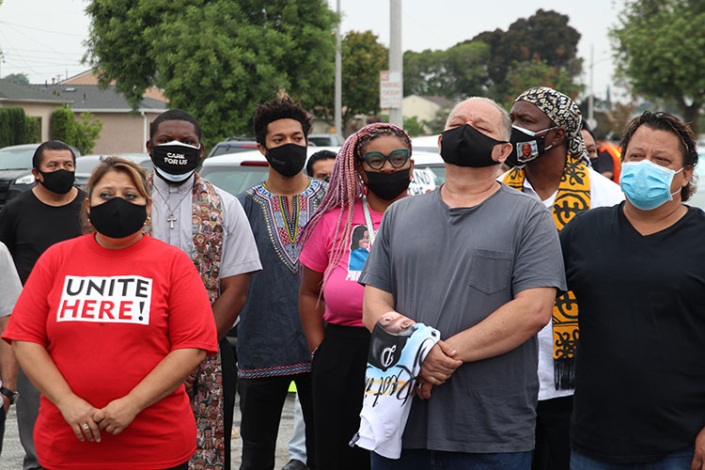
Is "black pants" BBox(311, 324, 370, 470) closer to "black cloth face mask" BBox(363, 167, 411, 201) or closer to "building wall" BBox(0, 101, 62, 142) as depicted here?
"black cloth face mask" BBox(363, 167, 411, 201)

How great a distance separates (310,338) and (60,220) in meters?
2.30

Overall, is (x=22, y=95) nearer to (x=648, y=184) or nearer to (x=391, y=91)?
(x=391, y=91)

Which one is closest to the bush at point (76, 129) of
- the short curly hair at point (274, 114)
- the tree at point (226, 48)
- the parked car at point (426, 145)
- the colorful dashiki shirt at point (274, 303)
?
the tree at point (226, 48)

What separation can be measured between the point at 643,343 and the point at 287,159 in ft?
8.49

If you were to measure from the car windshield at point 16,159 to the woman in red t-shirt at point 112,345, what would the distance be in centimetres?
1784

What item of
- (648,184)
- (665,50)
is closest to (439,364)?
(648,184)

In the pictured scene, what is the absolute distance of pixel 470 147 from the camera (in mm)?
3258

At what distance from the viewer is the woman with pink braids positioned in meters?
4.05

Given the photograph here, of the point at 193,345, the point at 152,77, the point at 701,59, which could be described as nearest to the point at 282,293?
the point at 193,345

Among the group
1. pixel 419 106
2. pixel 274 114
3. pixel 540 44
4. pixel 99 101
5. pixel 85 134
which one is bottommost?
pixel 274 114

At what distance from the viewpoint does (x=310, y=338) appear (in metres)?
4.40

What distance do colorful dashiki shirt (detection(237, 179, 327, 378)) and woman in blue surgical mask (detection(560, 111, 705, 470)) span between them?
2.04 metres

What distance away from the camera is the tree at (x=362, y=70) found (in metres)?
43.0

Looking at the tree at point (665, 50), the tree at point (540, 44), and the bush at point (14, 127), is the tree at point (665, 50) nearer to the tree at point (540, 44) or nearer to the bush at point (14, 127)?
the bush at point (14, 127)
